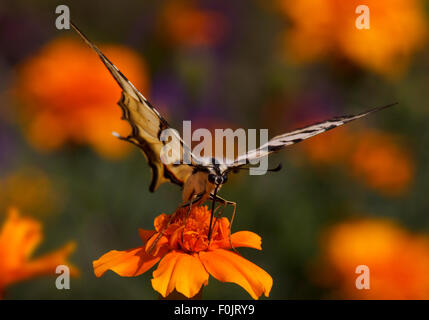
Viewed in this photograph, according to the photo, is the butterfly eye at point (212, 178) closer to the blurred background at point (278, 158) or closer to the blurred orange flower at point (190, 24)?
the blurred background at point (278, 158)

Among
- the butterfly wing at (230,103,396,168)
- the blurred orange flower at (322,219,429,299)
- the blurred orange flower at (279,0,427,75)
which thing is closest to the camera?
the butterfly wing at (230,103,396,168)

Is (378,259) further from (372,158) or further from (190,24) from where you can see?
(190,24)

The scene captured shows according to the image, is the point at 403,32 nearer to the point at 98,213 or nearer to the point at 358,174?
the point at 358,174

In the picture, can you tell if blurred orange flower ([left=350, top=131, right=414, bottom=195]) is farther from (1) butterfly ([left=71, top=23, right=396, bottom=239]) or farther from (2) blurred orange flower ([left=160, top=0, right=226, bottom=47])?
(1) butterfly ([left=71, top=23, right=396, bottom=239])

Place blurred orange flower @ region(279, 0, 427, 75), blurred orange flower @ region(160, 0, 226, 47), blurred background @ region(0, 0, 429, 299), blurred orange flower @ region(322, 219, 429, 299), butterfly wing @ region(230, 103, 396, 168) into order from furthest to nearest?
blurred orange flower @ region(160, 0, 226, 47)
blurred orange flower @ region(279, 0, 427, 75)
blurred background @ region(0, 0, 429, 299)
blurred orange flower @ region(322, 219, 429, 299)
butterfly wing @ region(230, 103, 396, 168)


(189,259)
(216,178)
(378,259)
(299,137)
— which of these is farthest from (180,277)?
(378,259)

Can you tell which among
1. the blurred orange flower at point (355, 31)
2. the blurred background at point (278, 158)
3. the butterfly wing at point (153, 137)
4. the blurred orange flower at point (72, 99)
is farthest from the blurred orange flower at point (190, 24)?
the butterfly wing at point (153, 137)
